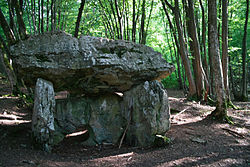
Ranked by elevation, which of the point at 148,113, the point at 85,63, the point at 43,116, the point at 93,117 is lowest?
the point at 93,117

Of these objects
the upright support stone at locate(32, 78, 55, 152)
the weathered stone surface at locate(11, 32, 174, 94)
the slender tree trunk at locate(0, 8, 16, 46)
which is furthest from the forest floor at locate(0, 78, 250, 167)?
the slender tree trunk at locate(0, 8, 16, 46)

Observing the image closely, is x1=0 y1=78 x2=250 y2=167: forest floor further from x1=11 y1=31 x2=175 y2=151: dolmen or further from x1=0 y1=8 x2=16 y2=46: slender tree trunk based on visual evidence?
x1=0 y1=8 x2=16 y2=46: slender tree trunk

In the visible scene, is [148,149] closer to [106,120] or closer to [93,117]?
[106,120]

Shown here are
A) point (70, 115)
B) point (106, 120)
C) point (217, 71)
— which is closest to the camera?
point (70, 115)

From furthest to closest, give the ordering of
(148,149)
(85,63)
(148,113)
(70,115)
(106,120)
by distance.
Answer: (106,120) → (70,115) → (148,113) → (148,149) → (85,63)

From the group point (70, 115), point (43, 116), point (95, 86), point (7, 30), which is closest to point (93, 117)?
point (70, 115)

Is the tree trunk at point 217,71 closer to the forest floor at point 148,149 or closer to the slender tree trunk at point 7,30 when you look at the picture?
the forest floor at point 148,149

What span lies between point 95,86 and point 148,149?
6.93ft

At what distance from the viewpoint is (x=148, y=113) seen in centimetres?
473

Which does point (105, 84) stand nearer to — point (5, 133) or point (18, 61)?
point (18, 61)

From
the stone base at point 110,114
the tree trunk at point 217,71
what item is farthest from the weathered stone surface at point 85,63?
the tree trunk at point 217,71

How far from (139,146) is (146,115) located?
0.83 meters

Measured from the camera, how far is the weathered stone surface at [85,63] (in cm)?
421

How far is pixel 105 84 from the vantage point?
5012mm
